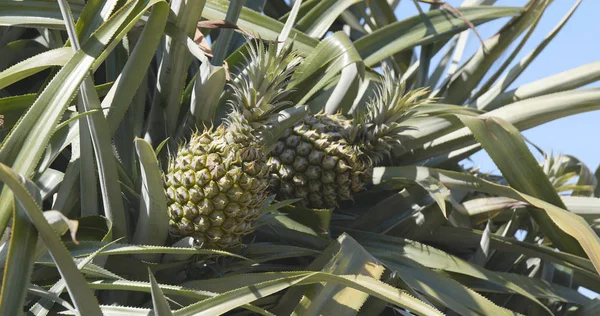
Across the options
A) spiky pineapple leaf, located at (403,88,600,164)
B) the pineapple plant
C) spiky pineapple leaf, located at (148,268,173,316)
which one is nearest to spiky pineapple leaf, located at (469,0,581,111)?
the pineapple plant

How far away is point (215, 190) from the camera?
105 cm

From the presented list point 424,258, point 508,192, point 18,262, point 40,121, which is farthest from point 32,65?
point 508,192

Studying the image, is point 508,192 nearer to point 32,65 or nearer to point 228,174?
point 228,174

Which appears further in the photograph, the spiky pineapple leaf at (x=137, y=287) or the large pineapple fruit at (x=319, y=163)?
the large pineapple fruit at (x=319, y=163)

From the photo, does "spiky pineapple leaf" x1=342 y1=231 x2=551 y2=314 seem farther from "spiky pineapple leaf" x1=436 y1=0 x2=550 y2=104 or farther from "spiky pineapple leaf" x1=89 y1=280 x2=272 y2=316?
"spiky pineapple leaf" x1=436 y1=0 x2=550 y2=104

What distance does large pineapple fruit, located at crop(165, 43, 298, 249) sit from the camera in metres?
1.06

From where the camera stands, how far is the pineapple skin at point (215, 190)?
41.7 inches

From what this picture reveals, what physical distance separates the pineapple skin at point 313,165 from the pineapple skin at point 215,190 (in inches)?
8.1

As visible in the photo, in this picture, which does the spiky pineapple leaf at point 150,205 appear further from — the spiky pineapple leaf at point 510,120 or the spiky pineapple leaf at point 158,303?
the spiky pineapple leaf at point 510,120

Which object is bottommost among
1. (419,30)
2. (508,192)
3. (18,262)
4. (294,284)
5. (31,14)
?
(18,262)

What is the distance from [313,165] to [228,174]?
0.93ft

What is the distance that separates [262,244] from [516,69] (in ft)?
3.16

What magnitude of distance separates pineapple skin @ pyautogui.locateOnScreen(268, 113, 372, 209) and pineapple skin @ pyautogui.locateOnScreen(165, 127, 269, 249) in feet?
0.67

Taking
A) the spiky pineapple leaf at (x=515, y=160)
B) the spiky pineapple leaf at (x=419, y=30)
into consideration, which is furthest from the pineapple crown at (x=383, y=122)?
the spiky pineapple leaf at (x=419, y=30)
